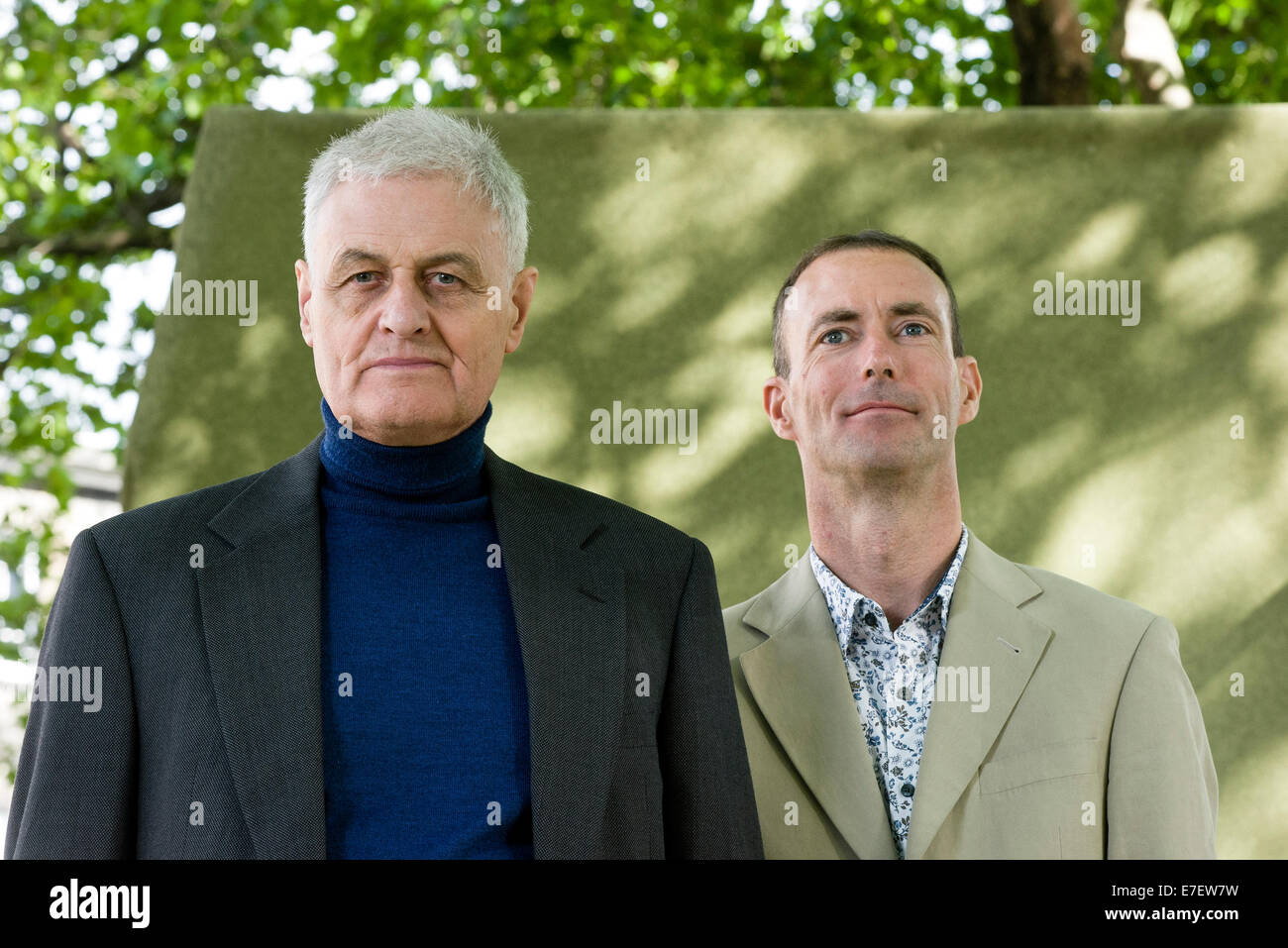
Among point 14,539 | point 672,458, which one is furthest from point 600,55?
point 14,539

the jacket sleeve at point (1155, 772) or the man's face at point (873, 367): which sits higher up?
the man's face at point (873, 367)

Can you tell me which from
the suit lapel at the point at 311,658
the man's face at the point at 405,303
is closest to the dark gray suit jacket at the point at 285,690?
the suit lapel at the point at 311,658

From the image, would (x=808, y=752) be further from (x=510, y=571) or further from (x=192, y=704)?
(x=192, y=704)

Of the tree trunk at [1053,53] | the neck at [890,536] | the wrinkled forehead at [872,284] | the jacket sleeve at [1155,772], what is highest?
the tree trunk at [1053,53]

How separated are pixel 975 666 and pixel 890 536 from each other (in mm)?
282

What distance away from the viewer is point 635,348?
2.86 metres

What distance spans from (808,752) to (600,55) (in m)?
3.84

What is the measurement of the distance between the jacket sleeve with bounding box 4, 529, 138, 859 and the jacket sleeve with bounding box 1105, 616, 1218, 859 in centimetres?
159

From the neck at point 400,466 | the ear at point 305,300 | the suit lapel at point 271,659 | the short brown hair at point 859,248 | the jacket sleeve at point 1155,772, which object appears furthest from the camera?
the short brown hair at point 859,248

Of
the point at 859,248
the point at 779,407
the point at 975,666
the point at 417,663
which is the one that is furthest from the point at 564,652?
the point at 859,248

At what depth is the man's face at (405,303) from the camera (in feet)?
6.23

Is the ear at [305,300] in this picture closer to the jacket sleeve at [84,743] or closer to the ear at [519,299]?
the ear at [519,299]

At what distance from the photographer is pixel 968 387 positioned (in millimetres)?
2611

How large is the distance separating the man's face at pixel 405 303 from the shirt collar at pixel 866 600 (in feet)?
2.64
